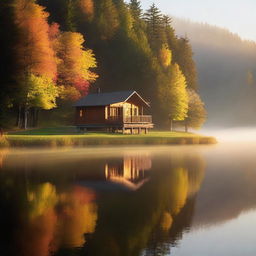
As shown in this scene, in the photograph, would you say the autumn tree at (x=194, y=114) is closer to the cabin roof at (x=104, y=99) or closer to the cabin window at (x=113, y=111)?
the cabin window at (x=113, y=111)

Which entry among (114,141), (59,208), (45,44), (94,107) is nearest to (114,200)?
(59,208)

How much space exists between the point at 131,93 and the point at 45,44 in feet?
51.9

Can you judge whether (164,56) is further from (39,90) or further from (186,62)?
(39,90)

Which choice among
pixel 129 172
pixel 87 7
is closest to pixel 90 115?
pixel 87 7

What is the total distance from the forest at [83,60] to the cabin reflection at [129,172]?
24101 mm

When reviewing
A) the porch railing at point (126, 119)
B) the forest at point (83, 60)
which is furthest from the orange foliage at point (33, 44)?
→ the porch railing at point (126, 119)

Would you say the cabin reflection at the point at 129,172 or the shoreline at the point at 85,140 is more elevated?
the shoreline at the point at 85,140

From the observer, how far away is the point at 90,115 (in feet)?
219

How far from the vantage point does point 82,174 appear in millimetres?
26375

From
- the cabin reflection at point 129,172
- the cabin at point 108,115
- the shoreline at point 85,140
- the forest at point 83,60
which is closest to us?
the cabin reflection at point 129,172

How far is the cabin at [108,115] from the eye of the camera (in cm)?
6506

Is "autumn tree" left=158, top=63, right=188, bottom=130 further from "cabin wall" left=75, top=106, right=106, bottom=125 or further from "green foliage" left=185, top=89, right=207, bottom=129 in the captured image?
"cabin wall" left=75, top=106, right=106, bottom=125

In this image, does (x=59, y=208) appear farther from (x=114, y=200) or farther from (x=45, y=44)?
(x=45, y=44)

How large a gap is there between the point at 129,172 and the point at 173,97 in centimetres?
5262
